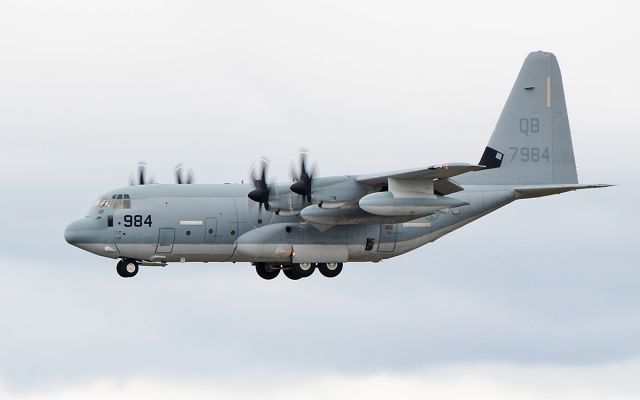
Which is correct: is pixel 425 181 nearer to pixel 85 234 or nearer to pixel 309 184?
pixel 309 184

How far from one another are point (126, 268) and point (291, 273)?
5.49 meters

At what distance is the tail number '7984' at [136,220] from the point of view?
139 feet

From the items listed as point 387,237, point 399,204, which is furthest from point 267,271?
point 399,204

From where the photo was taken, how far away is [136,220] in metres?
42.4

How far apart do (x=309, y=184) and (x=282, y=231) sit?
2258mm

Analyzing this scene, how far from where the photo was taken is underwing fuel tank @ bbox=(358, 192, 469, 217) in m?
40.6

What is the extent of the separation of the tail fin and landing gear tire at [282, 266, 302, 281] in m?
7.51

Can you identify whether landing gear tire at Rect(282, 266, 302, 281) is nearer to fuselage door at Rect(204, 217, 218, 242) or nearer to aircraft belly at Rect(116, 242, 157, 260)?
fuselage door at Rect(204, 217, 218, 242)

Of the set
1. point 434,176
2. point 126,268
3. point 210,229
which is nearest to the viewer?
point 434,176

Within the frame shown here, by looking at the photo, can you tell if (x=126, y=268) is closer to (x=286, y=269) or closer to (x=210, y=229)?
(x=210, y=229)

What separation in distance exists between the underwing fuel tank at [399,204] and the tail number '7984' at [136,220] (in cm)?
672

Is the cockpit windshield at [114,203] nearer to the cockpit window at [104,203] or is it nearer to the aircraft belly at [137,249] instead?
the cockpit window at [104,203]

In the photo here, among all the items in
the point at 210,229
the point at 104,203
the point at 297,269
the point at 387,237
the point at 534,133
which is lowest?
the point at 297,269

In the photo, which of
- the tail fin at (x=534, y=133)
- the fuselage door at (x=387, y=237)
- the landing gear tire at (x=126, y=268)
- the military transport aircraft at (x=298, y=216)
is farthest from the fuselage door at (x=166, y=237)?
the tail fin at (x=534, y=133)
